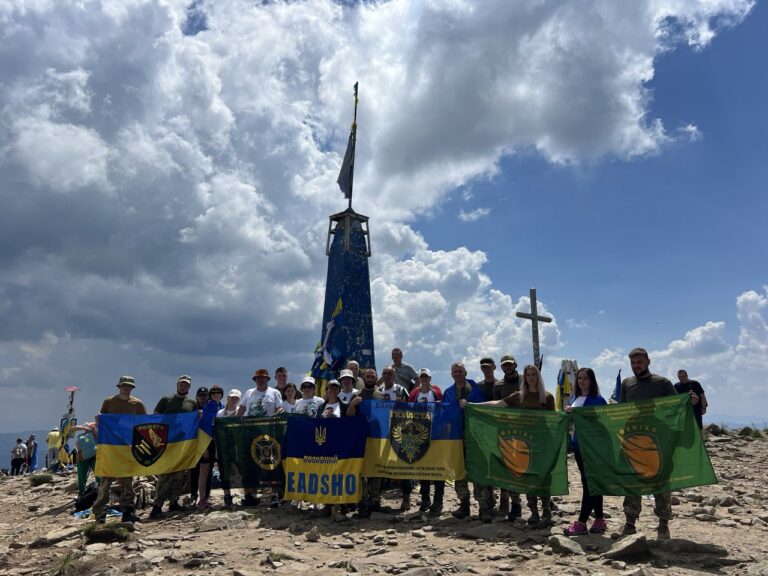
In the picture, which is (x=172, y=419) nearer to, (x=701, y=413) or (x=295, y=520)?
(x=295, y=520)

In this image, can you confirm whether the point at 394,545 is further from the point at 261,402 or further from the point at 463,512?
the point at 261,402

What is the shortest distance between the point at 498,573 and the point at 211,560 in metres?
3.44

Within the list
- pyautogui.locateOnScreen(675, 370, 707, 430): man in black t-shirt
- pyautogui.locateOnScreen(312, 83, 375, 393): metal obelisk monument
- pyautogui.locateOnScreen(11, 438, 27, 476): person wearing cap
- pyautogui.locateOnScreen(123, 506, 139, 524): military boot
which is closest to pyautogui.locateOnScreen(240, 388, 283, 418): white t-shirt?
pyautogui.locateOnScreen(123, 506, 139, 524): military boot

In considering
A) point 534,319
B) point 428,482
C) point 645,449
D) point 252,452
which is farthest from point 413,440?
point 534,319

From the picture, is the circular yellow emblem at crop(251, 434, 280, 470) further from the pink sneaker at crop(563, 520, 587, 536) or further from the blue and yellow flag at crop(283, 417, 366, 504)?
the pink sneaker at crop(563, 520, 587, 536)

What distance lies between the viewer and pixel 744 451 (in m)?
16.1

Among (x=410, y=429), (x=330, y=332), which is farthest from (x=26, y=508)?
(x=330, y=332)

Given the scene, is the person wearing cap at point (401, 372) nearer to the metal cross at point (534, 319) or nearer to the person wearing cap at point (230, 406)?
the person wearing cap at point (230, 406)

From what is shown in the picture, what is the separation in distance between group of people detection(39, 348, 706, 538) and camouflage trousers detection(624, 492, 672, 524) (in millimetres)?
12

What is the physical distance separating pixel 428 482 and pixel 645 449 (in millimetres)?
3456

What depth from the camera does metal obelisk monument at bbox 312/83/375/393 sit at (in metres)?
20.5

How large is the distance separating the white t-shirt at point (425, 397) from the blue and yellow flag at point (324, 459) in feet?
3.86

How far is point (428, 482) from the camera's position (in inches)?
355

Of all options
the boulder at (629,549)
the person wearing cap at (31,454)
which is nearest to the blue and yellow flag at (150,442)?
the boulder at (629,549)
